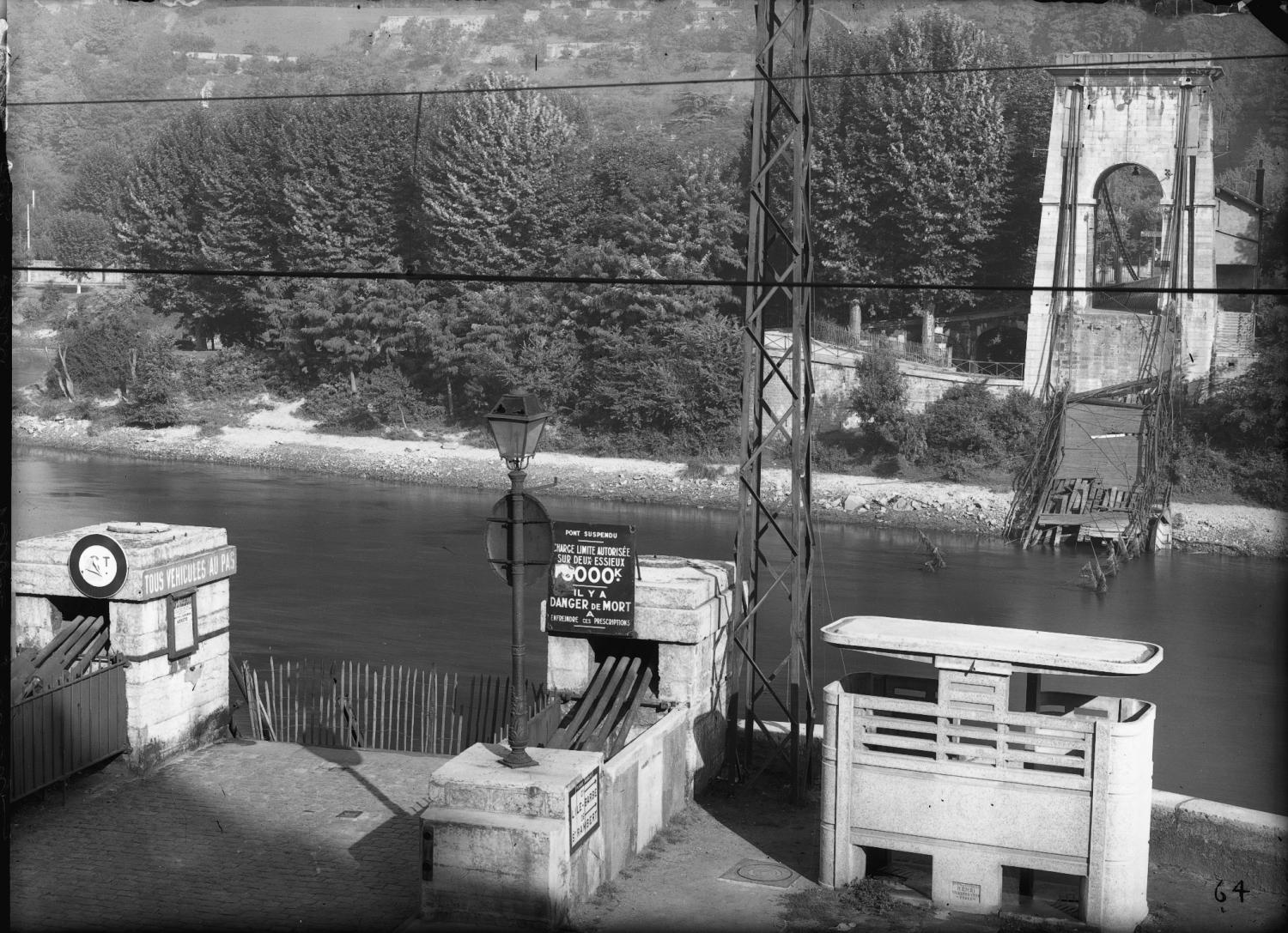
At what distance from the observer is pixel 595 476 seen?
154ft

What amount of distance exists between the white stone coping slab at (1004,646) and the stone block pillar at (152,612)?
5286mm

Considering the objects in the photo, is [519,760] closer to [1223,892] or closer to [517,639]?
[517,639]

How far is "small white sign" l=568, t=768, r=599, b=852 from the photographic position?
8.35 m

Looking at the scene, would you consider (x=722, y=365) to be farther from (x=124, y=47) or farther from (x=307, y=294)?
(x=124, y=47)

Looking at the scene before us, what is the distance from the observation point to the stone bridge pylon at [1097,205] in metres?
43.1

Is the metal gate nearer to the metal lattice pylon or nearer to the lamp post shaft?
the lamp post shaft

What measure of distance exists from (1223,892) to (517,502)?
5.04 m

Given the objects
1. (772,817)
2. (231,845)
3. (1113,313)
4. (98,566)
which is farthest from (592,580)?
(1113,313)

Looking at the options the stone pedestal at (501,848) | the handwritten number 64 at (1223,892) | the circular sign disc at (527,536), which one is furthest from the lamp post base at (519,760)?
the handwritten number 64 at (1223,892)

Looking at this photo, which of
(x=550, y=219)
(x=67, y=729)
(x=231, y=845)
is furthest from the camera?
(x=550, y=219)

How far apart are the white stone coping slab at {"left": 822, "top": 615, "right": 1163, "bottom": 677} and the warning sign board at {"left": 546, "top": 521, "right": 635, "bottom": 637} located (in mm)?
1876

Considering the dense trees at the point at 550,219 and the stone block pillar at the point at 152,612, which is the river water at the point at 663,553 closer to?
the dense trees at the point at 550,219

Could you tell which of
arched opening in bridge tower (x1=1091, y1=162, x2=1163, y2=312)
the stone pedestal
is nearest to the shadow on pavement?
the stone pedestal

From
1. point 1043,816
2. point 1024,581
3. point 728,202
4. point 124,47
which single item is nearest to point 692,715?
point 1043,816
